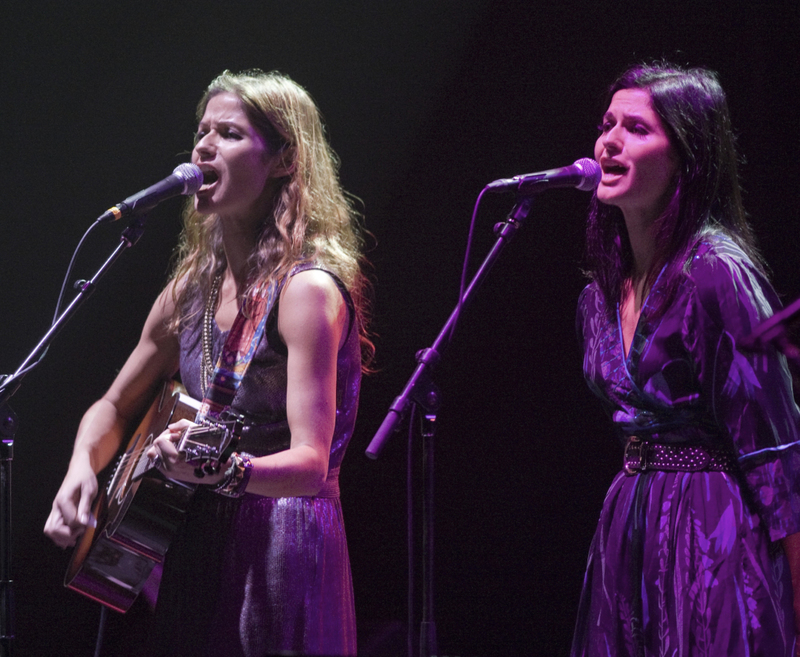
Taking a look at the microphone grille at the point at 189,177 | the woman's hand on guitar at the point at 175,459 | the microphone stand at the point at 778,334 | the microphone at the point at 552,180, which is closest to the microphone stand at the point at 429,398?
the microphone at the point at 552,180

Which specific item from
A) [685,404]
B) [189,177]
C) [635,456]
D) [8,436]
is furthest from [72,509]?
[685,404]

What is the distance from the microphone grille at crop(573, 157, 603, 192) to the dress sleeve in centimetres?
34

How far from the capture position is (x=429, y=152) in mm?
3289

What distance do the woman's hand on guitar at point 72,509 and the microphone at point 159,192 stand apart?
743 millimetres

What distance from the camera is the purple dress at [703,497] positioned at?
64.2 inches

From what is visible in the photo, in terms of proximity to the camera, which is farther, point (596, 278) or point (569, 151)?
point (569, 151)

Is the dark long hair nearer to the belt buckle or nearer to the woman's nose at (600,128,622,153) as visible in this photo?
the woman's nose at (600,128,622,153)

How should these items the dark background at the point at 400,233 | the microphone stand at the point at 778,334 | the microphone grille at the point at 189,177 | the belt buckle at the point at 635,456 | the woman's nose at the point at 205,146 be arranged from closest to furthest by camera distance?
the microphone stand at the point at 778,334 < the belt buckle at the point at 635,456 < the microphone grille at the point at 189,177 < the woman's nose at the point at 205,146 < the dark background at the point at 400,233

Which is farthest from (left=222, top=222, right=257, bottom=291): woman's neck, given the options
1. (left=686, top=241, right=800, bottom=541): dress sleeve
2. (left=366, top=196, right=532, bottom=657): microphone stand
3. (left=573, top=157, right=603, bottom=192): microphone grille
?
(left=686, top=241, right=800, bottom=541): dress sleeve

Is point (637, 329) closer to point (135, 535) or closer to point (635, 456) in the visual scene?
point (635, 456)

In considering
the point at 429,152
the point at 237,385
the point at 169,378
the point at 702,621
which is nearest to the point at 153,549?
the point at 237,385

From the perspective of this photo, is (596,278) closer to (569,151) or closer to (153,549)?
(569,151)

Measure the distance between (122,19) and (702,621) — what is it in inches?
122

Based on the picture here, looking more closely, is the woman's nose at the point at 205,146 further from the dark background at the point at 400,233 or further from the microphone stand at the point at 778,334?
the microphone stand at the point at 778,334
